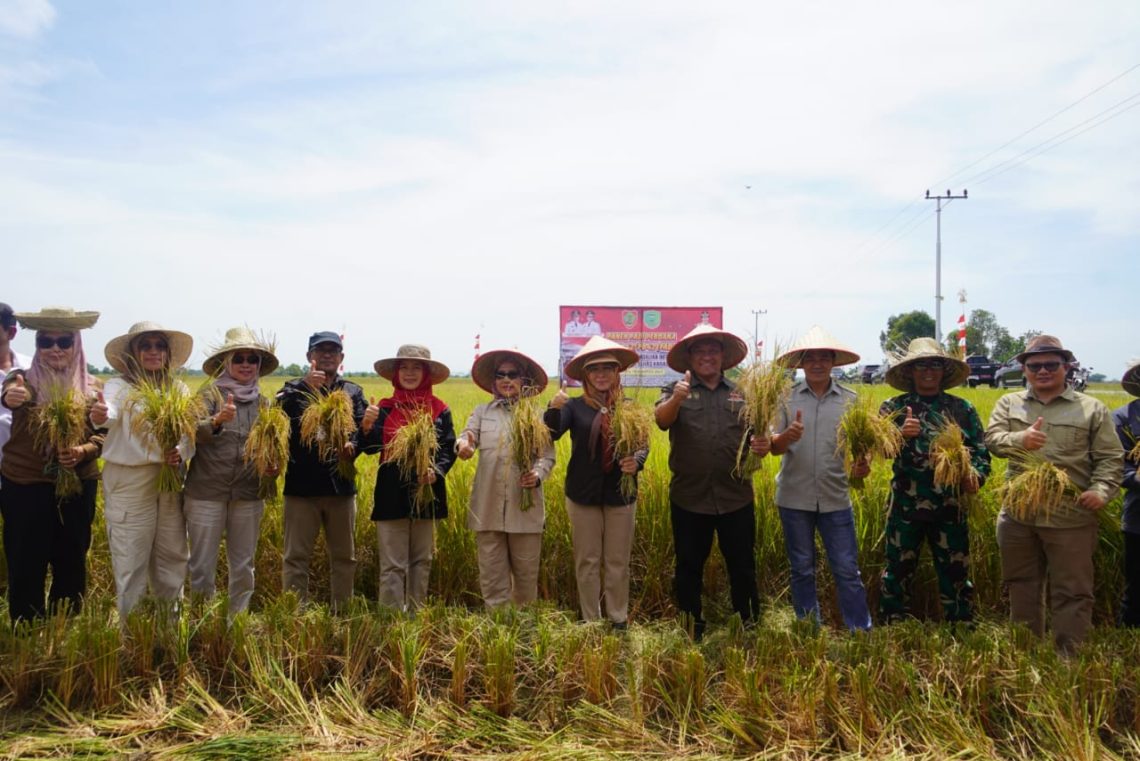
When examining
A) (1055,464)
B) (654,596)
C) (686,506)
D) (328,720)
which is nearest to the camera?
(328,720)

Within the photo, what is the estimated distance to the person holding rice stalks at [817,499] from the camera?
4531 mm

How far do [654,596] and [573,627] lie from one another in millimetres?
1560

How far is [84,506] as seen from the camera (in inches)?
172

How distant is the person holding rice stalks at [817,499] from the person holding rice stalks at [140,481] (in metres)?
3.63

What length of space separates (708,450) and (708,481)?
0.62 feet

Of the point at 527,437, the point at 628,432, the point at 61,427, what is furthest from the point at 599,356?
the point at 61,427

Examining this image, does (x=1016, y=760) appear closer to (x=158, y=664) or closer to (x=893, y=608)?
(x=893, y=608)

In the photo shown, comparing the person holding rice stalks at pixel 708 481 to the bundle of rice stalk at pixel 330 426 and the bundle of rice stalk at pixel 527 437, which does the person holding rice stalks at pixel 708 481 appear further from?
the bundle of rice stalk at pixel 330 426

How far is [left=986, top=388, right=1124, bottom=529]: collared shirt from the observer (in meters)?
4.16

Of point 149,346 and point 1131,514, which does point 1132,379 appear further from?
point 149,346

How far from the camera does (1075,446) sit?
13.9 feet

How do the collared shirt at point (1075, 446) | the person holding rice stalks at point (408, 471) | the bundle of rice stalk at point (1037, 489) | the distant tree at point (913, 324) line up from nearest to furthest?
the bundle of rice stalk at point (1037, 489) < the collared shirt at point (1075, 446) < the person holding rice stalks at point (408, 471) < the distant tree at point (913, 324)

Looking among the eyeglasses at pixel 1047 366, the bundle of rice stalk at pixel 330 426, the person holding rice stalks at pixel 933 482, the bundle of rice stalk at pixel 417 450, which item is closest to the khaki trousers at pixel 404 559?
the bundle of rice stalk at pixel 417 450

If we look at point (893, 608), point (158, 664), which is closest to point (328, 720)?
point (158, 664)
